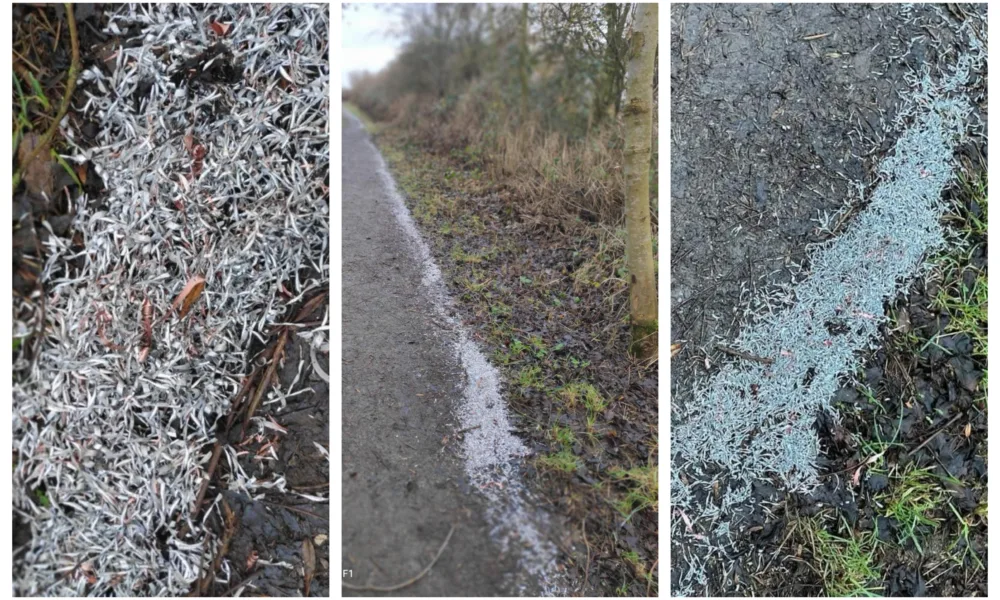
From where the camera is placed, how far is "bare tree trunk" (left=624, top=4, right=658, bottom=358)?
1.41 m

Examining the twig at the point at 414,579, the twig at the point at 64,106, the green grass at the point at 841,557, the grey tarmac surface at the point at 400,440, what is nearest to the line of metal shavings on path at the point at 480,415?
the grey tarmac surface at the point at 400,440

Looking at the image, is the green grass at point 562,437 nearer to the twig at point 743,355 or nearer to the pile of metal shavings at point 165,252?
the twig at point 743,355

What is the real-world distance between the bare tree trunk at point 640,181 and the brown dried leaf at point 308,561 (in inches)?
44.6

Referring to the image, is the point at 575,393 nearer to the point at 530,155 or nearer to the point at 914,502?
the point at 530,155

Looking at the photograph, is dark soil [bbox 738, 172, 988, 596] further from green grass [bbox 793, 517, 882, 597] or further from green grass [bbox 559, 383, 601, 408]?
green grass [bbox 559, 383, 601, 408]

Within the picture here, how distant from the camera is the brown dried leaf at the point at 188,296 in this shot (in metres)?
1.45

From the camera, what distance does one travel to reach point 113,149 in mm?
1455

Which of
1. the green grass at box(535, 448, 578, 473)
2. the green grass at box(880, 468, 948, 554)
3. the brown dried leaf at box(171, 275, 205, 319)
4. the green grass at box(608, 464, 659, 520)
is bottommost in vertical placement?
the green grass at box(880, 468, 948, 554)

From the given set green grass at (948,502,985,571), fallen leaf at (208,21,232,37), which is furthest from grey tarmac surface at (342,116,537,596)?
green grass at (948,502,985,571)

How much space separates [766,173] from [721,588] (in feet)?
4.21

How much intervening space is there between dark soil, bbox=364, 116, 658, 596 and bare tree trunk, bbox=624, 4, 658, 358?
38 millimetres

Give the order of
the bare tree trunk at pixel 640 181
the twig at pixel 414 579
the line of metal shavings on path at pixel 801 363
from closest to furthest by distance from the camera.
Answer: the twig at pixel 414 579 → the bare tree trunk at pixel 640 181 → the line of metal shavings on path at pixel 801 363

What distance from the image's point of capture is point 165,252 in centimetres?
146

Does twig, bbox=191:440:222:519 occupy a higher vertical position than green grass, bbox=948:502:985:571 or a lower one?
higher
